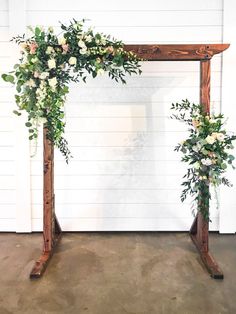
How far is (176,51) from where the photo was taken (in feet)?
9.84

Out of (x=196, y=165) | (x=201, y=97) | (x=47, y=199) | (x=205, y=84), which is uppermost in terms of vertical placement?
(x=205, y=84)

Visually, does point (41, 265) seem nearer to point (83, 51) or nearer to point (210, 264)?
point (210, 264)

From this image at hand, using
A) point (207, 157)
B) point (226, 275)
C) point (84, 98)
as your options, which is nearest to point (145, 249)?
point (226, 275)

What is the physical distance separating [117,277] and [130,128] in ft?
5.31

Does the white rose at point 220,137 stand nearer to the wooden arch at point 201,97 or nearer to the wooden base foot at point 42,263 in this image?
the wooden arch at point 201,97

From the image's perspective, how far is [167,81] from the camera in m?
3.69

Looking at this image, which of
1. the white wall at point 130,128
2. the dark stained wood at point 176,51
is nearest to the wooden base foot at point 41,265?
the white wall at point 130,128

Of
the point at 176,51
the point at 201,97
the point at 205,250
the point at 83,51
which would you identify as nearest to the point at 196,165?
the point at 201,97

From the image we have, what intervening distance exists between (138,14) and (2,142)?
2.01 metres

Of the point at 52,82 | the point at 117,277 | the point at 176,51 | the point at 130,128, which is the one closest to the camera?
the point at 52,82

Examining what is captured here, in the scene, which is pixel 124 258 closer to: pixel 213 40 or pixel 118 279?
pixel 118 279

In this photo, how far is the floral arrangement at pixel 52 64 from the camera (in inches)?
106

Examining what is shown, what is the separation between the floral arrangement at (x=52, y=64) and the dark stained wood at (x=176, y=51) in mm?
157

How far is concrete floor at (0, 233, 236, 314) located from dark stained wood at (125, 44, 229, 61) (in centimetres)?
181
